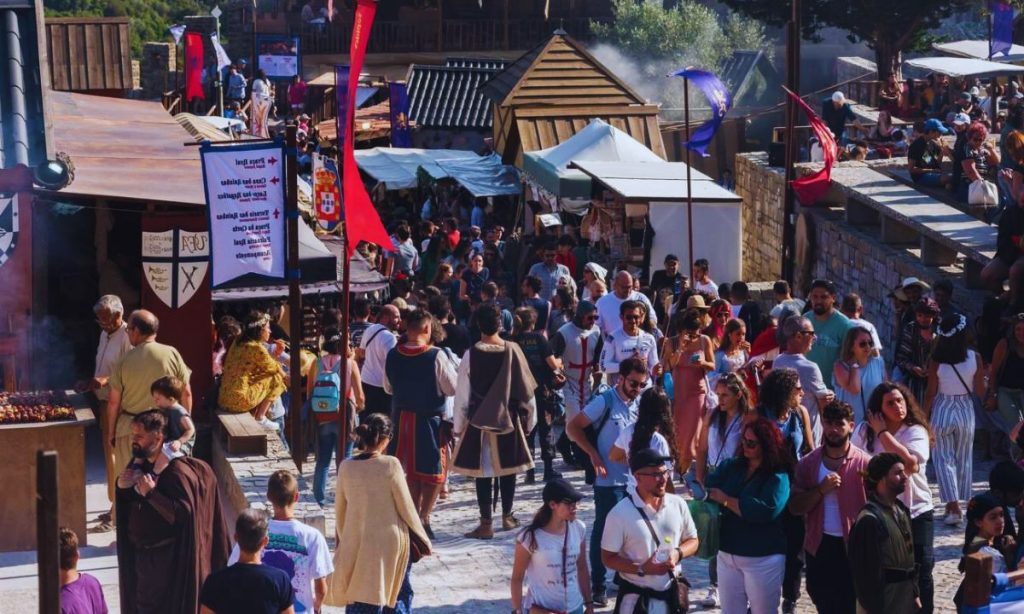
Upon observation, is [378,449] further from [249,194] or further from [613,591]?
[249,194]

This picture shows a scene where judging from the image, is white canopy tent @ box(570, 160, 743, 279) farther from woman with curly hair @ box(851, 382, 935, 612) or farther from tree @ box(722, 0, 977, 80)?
tree @ box(722, 0, 977, 80)

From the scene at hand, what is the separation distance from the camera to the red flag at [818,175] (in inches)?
709

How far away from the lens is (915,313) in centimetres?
1205

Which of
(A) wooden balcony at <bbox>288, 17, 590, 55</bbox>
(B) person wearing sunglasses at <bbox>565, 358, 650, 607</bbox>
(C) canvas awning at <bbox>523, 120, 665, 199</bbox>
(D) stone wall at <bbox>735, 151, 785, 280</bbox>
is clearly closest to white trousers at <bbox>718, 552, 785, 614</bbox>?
(B) person wearing sunglasses at <bbox>565, 358, 650, 607</bbox>

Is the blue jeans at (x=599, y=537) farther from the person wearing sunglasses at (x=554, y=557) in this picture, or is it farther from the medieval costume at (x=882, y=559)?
the medieval costume at (x=882, y=559)

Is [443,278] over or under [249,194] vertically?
under

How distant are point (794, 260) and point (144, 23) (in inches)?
1593

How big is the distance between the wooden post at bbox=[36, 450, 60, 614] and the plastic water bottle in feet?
10.6

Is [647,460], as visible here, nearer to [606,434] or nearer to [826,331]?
[606,434]

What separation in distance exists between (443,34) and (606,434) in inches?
1481

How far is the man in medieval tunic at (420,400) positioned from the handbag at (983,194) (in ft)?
25.4

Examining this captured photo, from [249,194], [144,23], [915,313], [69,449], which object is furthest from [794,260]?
[144,23]

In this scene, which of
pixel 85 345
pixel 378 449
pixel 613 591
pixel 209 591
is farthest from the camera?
pixel 85 345

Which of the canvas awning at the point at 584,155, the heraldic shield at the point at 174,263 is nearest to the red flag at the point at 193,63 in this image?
the canvas awning at the point at 584,155
